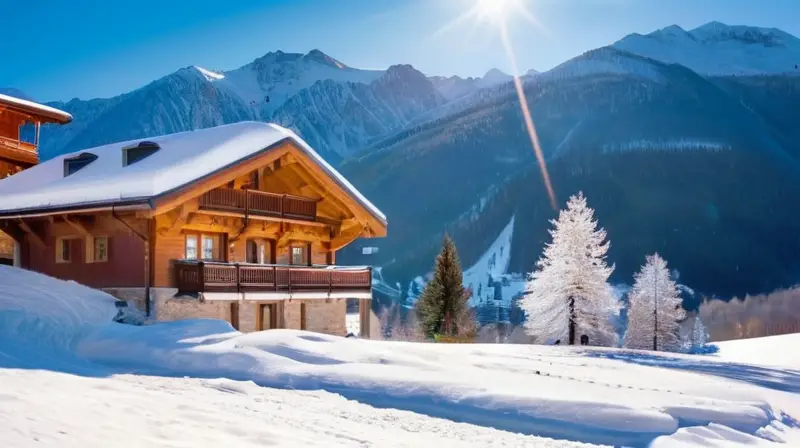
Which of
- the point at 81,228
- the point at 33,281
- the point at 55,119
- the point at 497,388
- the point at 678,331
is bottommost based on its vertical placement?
the point at 678,331

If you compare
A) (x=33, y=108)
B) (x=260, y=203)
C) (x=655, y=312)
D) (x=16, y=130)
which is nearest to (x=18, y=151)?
(x=16, y=130)

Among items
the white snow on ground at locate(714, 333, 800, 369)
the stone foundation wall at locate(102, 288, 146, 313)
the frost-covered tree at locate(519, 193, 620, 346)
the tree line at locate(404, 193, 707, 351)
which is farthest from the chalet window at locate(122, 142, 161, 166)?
the white snow on ground at locate(714, 333, 800, 369)

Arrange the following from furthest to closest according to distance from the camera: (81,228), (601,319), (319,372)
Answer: (601,319)
(81,228)
(319,372)

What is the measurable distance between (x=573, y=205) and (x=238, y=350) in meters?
30.6

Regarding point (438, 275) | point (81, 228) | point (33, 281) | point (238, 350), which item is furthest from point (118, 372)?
point (438, 275)

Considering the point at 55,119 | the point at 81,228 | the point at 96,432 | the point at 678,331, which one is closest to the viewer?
the point at 96,432

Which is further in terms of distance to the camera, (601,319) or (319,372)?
(601,319)

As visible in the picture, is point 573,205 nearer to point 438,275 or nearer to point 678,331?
point 438,275

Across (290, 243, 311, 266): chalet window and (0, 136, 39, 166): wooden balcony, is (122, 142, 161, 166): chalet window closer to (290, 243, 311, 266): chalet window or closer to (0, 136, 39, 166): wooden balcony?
(290, 243, 311, 266): chalet window

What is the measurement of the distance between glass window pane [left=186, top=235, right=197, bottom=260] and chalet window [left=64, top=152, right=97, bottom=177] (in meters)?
6.34

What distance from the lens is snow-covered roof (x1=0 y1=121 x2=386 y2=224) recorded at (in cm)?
2367

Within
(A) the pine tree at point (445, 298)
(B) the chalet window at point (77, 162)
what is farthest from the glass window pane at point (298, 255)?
(A) the pine tree at point (445, 298)

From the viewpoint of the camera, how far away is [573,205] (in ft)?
140

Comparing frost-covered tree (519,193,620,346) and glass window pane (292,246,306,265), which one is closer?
glass window pane (292,246,306,265)
